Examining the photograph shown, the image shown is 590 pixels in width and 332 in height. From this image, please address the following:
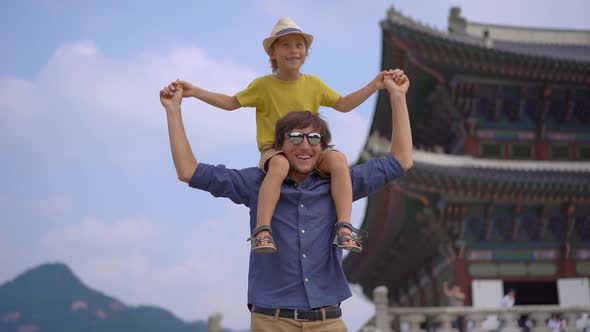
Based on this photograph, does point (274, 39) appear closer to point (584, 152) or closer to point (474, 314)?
point (474, 314)

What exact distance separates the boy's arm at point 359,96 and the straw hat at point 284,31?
337mm

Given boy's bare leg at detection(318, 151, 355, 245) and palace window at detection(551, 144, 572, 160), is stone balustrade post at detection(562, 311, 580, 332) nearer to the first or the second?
palace window at detection(551, 144, 572, 160)

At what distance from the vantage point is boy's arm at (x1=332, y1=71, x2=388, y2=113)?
3219 mm

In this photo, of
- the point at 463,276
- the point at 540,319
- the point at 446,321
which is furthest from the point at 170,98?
the point at 463,276

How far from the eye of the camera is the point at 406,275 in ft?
59.9

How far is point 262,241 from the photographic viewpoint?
2727mm

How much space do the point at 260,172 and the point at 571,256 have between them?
12.8 m

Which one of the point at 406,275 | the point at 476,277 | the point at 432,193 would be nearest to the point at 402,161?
the point at 432,193

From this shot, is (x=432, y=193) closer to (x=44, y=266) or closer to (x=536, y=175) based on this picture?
(x=536, y=175)

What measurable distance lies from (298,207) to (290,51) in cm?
73

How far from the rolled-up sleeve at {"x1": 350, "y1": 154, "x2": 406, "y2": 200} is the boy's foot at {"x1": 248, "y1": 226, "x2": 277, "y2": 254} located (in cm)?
51

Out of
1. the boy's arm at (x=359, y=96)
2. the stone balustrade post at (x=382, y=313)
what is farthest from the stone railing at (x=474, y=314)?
the boy's arm at (x=359, y=96)

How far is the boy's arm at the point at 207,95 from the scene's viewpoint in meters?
3.01

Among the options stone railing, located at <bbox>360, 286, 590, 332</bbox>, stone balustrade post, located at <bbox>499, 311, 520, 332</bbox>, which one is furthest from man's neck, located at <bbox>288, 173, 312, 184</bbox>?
stone balustrade post, located at <bbox>499, 311, 520, 332</bbox>
